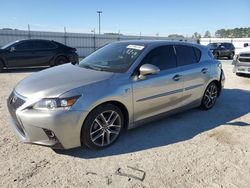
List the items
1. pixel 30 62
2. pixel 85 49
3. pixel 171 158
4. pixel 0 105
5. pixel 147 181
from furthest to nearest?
pixel 85 49, pixel 30 62, pixel 0 105, pixel 171 158, pixel 147 181

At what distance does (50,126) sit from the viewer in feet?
10.4

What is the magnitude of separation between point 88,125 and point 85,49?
Result: 2156 centimetres

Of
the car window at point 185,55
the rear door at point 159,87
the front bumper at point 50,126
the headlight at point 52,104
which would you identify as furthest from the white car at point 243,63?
the headlight at point 52,104

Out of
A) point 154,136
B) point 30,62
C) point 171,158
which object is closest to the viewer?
point 171,158

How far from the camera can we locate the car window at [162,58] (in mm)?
4277

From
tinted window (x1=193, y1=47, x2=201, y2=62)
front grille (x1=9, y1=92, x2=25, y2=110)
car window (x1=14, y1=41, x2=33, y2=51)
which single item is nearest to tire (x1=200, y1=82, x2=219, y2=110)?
tinted window (x1=193, y1=47, x2=201, y2=62)

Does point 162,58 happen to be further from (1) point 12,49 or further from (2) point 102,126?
(1) point 12,49

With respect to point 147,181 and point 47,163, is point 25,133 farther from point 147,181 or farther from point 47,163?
point 147,181

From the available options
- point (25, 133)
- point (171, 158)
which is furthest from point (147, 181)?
point (25, 133)

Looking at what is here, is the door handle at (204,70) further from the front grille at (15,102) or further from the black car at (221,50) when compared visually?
the black car at (221,50)

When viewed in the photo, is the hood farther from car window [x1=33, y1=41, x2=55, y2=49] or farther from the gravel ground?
car window [x1=33, y1=41, x2=55, y2=49]

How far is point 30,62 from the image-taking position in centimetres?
1155

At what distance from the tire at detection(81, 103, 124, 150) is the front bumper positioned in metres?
0.14

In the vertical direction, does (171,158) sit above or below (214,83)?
below
